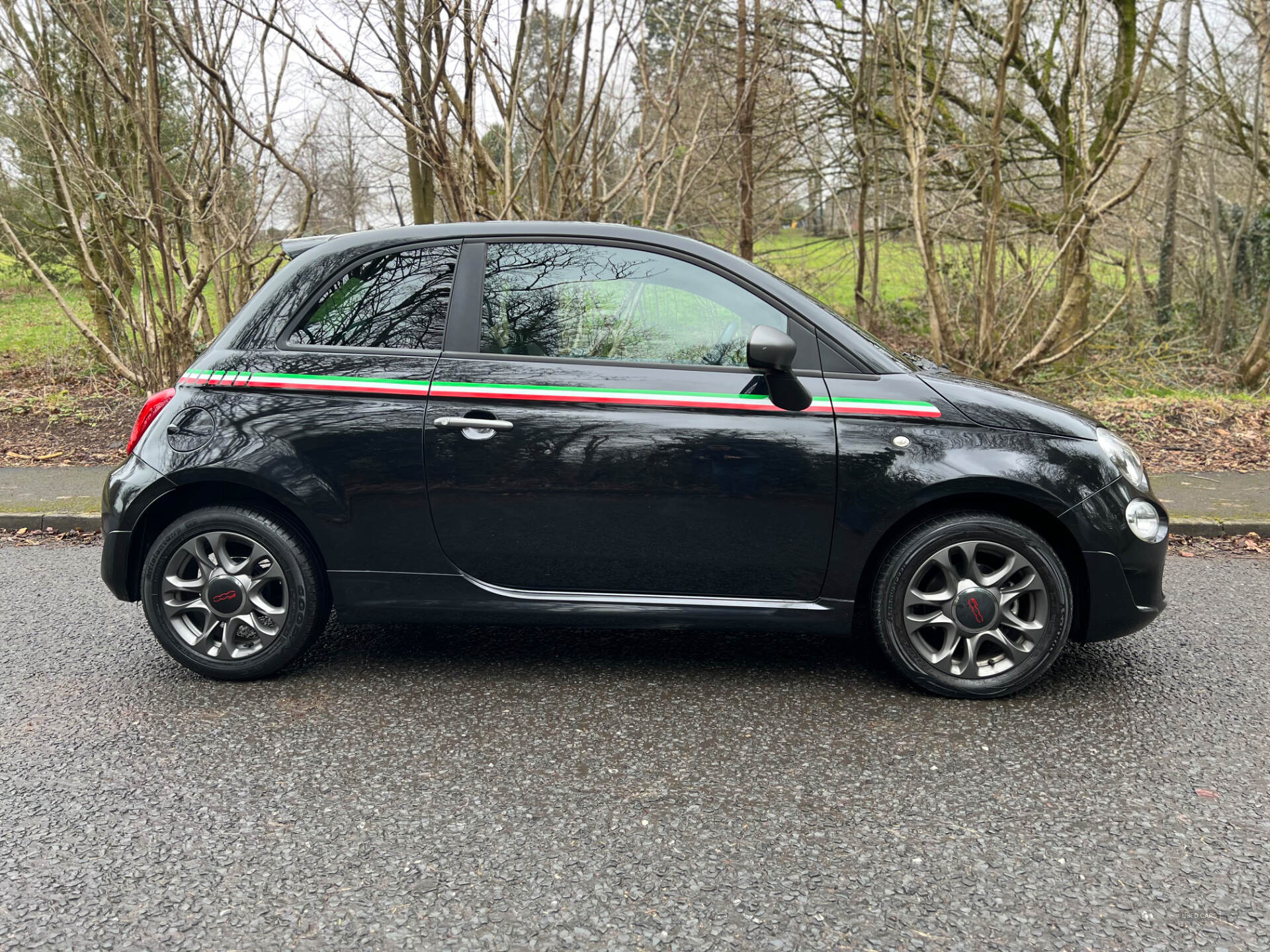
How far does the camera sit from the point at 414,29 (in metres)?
6.95

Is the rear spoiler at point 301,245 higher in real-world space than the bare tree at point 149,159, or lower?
lower

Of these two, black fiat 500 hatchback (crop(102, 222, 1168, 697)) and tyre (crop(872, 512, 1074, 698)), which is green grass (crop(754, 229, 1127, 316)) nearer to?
black fiat 500 hatchback (crop(102, 222, 1168, 697))

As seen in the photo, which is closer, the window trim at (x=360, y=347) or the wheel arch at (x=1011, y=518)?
the wheel arch at (x=1011, y=518)

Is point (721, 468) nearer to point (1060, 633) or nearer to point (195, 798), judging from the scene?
point (1060, 633)

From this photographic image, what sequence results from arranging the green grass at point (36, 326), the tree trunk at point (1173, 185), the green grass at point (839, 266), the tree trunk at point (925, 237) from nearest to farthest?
1. the tree trunk at point (925, 237)
2. the green grass at point (36, 326)
3. the green grass at point (839, 266)
4. the tree trunk at point (1173, 185)

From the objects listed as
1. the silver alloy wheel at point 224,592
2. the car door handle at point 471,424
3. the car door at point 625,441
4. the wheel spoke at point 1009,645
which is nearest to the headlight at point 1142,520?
the wheel spoke at point 1009,645

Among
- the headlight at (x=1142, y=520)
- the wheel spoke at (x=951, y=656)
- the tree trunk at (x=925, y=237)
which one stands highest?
the tree trunk at (x=925, y=237)

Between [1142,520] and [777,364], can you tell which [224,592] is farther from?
[1142,520]

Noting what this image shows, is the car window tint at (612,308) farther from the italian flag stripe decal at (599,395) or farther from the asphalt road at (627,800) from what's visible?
the asphalt road at (627,800)

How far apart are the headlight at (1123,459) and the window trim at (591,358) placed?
109cm

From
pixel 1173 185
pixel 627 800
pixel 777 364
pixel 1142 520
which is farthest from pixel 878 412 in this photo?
pixel 1173 185

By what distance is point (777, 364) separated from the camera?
10.7ft

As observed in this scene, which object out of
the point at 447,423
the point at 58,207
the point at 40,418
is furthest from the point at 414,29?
the point at 40,418

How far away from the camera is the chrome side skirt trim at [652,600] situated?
137 inches
